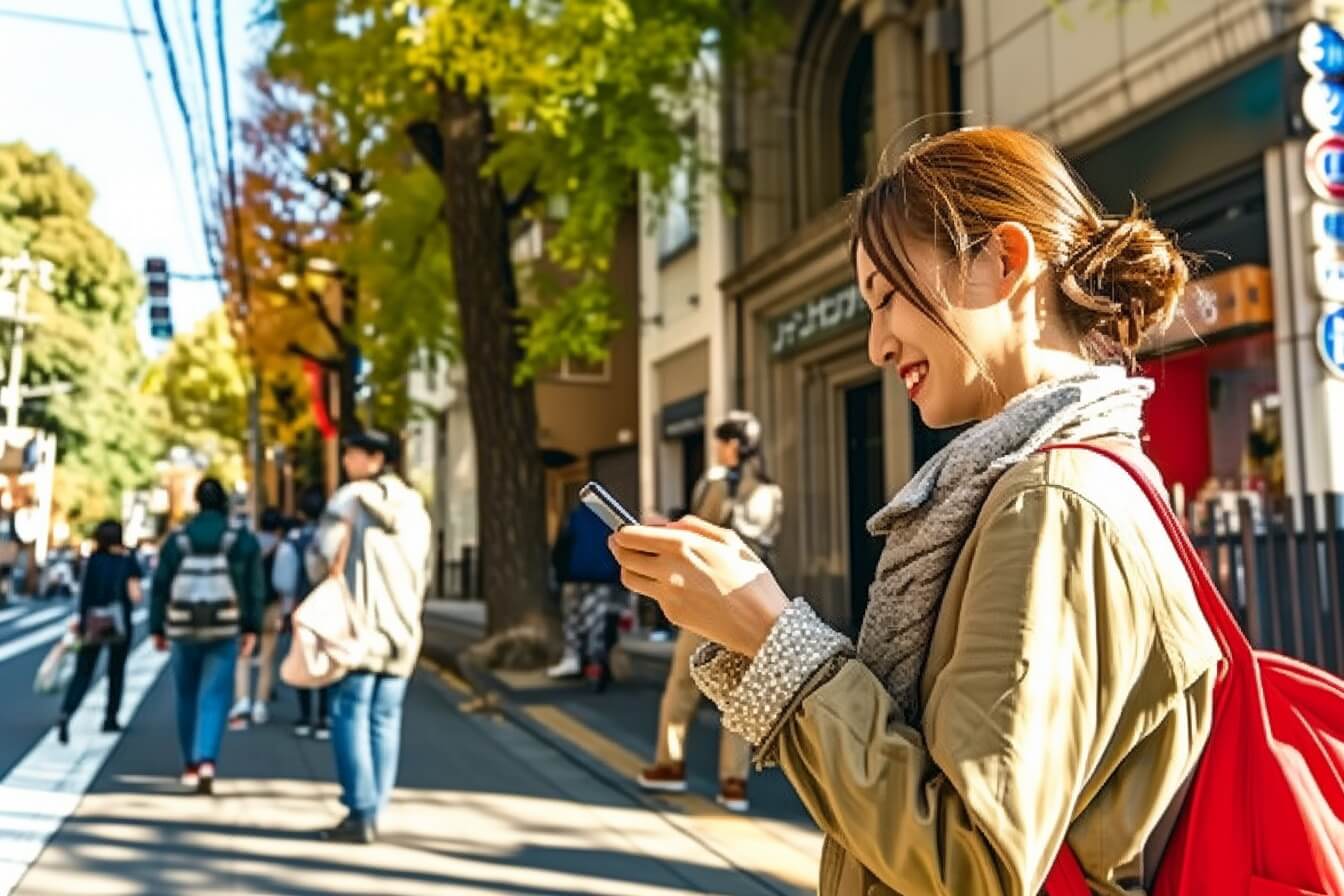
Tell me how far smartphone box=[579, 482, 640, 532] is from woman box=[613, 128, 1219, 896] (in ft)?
0.21

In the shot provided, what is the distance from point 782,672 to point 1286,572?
18.1 ft

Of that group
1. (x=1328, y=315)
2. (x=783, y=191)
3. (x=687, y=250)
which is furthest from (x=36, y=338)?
(x=687, y=250)

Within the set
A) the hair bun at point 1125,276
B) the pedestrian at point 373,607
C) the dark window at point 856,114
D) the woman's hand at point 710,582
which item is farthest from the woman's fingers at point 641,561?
the dark window at point 856,114

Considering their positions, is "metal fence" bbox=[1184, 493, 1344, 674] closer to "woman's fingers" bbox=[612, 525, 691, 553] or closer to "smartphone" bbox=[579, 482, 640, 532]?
"smartphone" bbox=[579, 482, 640, 532]

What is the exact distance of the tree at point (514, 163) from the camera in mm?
11891

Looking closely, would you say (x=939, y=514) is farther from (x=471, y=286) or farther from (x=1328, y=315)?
(x=471, y=286)

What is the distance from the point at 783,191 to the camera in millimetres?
16203

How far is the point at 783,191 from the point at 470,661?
696 centimetres

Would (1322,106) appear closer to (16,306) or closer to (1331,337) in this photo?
(1331,337)

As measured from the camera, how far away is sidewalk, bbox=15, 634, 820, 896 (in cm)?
527

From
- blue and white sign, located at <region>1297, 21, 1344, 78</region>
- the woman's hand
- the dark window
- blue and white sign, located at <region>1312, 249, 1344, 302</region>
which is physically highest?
the dark window

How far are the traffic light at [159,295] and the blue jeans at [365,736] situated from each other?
10.8m

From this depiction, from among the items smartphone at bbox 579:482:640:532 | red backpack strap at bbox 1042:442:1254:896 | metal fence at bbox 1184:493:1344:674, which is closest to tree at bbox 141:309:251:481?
metal fence at bbox 1184:493:1344:674

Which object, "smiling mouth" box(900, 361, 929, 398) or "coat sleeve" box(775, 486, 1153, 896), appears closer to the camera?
"coat sleeve" box(775, 486, 1153, 896)
